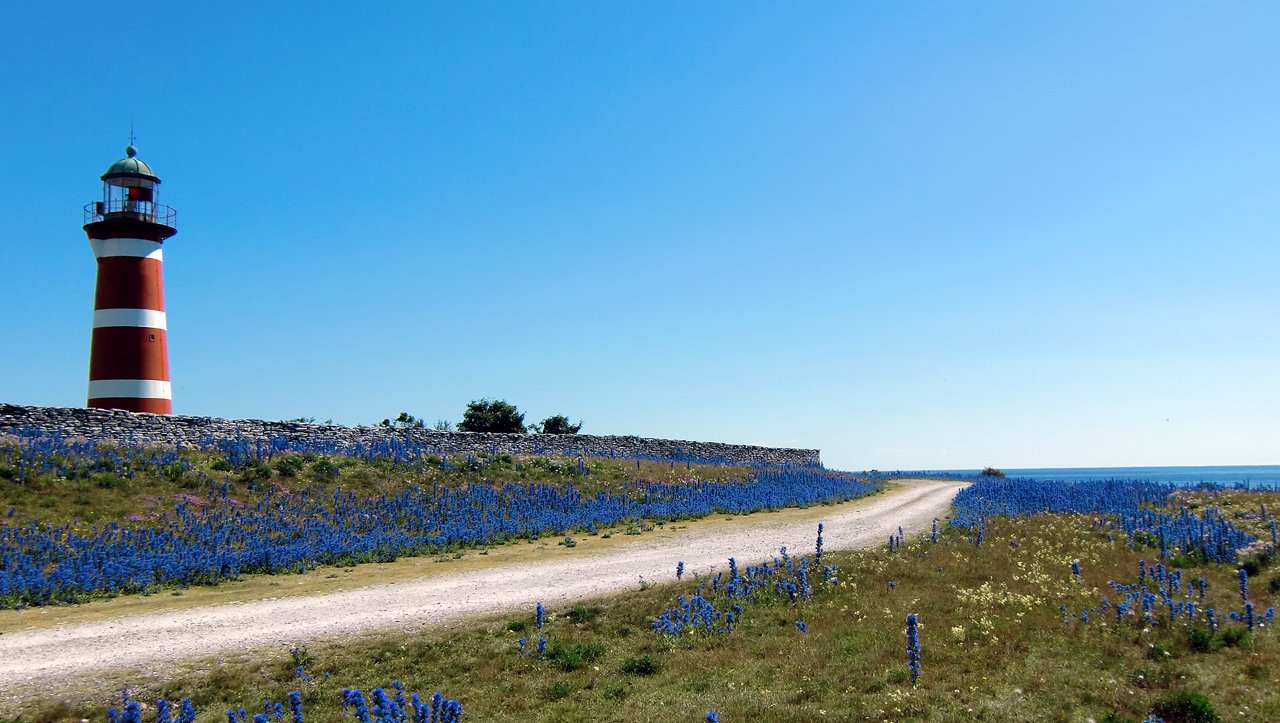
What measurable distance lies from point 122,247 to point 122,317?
130 inches

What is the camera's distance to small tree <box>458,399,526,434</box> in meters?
60.5

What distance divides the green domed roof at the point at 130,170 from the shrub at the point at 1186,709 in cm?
4218

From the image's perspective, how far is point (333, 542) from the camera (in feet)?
75.4

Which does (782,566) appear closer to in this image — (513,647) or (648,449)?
(513,647)

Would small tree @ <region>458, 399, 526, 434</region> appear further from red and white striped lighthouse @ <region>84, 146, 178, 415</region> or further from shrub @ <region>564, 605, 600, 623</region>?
shrub @ <region>564, 605, 600, 623</region>

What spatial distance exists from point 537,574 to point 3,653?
10.2m

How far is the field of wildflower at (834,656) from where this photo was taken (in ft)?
31.9

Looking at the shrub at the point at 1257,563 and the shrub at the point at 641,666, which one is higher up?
the shrub at the point at 1257,563

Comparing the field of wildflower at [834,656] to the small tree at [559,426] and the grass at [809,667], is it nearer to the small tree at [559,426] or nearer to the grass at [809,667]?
the grass at [809,667]

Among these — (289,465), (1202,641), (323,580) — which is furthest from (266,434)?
(1202,641)

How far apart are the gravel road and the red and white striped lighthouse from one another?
886 inches

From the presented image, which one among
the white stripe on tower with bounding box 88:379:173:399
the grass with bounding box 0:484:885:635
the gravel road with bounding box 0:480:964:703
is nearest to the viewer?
the gravel road with bounding box 0:480:964:703

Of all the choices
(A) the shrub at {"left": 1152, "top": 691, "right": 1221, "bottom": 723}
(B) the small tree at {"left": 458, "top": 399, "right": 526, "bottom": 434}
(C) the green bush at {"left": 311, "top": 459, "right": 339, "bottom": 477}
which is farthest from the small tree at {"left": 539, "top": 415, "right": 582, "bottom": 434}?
(A) the shrub at {"left": 1152, "top": 691, "right": 1221, "bottom": 723}

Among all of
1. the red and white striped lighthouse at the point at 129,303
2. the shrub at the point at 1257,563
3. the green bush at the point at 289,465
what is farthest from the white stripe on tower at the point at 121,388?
the shrub at the point at 1257,563
